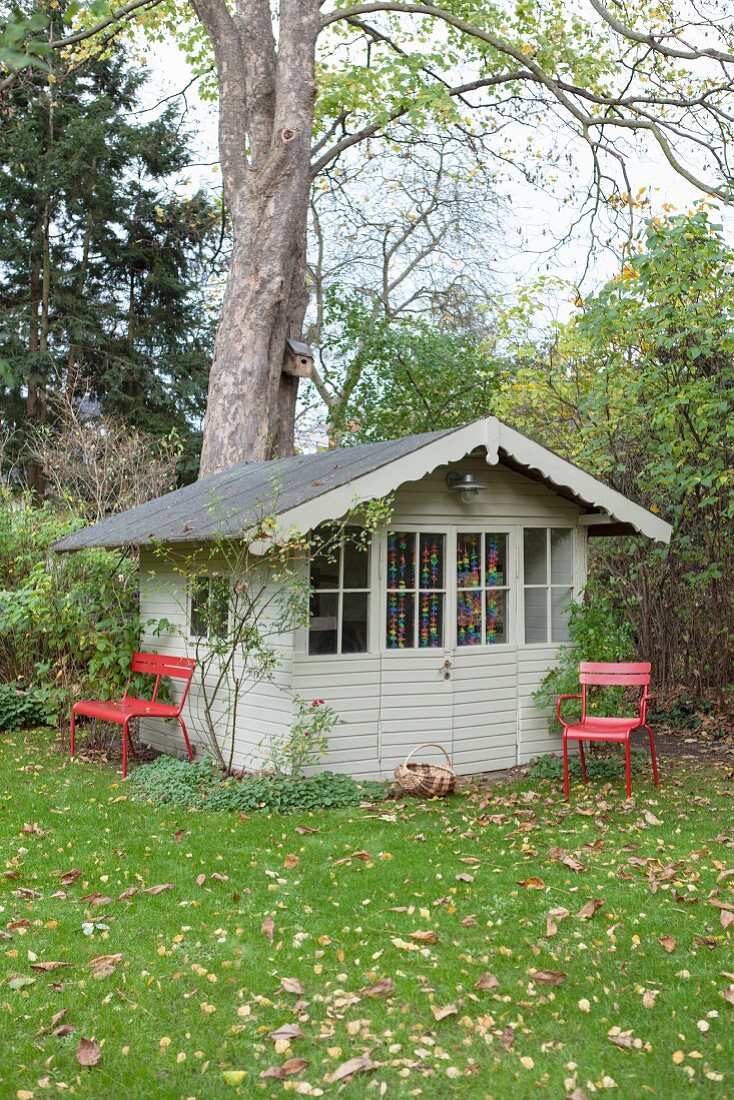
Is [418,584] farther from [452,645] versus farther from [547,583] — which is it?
[547,583]

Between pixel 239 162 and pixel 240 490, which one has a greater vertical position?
pixel 239 162

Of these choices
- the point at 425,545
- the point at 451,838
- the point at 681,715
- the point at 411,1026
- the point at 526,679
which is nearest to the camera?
the point at 411,1026

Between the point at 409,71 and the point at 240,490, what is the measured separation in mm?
8244

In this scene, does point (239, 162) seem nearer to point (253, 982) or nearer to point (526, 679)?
point (526, 679)

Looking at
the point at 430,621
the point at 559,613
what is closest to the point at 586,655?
the point at 559,613

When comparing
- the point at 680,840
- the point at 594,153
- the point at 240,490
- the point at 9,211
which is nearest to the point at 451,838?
the point at 680,840

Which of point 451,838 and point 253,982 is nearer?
point 253,982

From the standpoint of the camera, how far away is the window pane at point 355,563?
8359mm

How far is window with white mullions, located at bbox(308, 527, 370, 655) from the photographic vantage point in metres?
8.19

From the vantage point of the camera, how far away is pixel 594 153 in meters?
13.8

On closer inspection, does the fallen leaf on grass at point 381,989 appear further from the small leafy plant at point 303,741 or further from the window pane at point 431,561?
the window pane at point 431,561

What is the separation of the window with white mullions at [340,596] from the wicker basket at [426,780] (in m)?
1.06

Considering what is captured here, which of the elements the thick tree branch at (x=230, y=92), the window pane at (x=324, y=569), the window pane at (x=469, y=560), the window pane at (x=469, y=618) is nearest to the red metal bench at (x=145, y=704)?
the window pane at (x=324, y=569)

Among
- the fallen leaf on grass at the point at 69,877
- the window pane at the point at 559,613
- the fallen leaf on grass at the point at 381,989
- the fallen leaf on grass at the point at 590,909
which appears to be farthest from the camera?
the window pane at the point at 559,613
